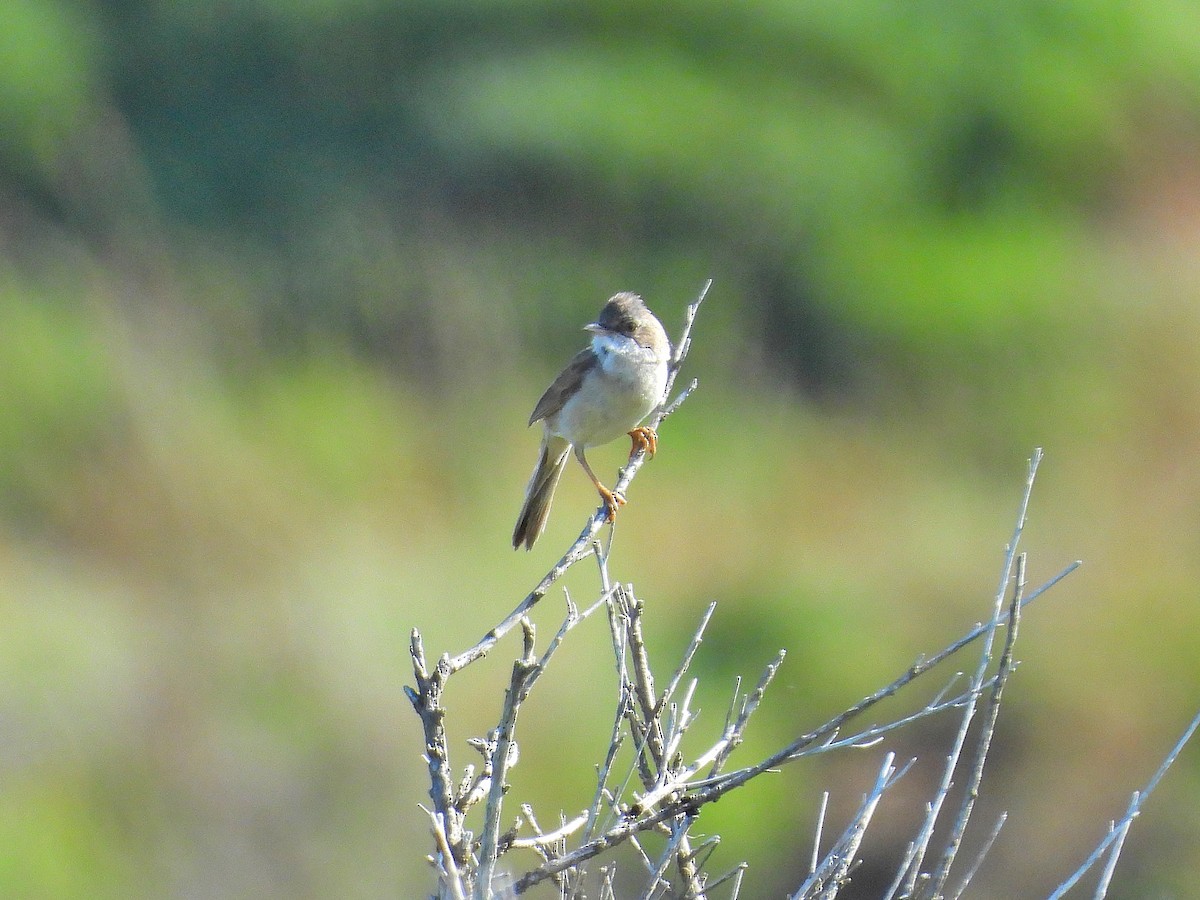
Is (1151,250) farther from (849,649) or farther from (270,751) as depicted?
(270,751)

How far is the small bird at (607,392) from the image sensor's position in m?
4.80

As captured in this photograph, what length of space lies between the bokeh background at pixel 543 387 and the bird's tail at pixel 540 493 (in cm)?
243

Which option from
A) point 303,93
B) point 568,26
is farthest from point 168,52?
point 568,26

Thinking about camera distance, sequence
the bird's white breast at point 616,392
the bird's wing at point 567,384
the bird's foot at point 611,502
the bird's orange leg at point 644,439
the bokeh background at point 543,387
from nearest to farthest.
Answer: the bird's foot at point 611,502 < the bird's orange leg at point 644,439 < the bird's white breast at point 616,392 < the bird's wing at point 567,384 < the bokeh background at point 543,387

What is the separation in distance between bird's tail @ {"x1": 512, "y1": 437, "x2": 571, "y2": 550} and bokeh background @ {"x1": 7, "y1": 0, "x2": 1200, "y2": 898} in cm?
243

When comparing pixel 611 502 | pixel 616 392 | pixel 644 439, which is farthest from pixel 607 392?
pixel 611 502

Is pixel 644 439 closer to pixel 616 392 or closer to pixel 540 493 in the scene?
pixel 616 392

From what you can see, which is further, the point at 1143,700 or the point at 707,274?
the point at 707,274

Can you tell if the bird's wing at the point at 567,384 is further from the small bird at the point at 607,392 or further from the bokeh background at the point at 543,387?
the bokeh background at the point at 543,387

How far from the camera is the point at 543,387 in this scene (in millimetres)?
10141

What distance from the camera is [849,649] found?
30.9 ft

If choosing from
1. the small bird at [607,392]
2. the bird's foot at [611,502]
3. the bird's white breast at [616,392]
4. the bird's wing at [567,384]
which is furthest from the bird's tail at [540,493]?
the bird's foot at [611,502]

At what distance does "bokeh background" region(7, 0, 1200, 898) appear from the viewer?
25.6 feet

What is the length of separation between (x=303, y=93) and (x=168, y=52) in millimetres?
1562
